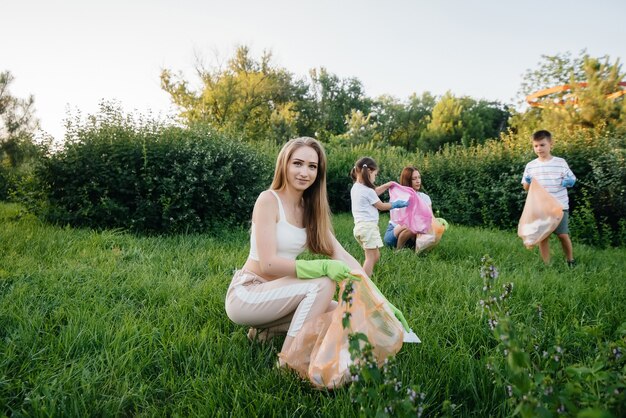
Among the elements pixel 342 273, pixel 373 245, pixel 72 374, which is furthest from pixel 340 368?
pixel 373 245

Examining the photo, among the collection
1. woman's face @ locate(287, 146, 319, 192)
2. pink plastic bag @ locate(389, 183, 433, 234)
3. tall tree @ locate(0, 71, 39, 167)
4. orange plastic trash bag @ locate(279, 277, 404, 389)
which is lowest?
orange plastic trash bag @ locate(279, 277, 404, 389)

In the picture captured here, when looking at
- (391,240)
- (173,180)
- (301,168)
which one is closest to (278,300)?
(301,168)

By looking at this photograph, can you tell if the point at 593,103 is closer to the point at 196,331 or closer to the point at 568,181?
the point at 568,181

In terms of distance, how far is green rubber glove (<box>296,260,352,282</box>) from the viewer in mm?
2273

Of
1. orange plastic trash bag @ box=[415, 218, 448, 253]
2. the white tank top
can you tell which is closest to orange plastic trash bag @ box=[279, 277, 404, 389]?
the white tank top

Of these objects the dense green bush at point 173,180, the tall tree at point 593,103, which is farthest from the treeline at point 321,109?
the dense green bush at point 173,180

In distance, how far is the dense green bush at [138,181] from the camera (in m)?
6.28

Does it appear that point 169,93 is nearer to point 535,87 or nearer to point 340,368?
point 535,87

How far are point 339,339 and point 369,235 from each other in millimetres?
2803

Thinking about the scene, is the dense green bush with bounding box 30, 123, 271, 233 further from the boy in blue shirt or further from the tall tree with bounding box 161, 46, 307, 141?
the tall tree with bounding box 161, 46, 307, 141

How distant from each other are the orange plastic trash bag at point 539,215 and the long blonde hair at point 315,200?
139 inches

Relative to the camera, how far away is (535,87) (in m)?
23.4

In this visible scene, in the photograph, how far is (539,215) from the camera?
502 centimetres

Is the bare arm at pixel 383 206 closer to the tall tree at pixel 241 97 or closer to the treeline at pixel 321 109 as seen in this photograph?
the treeline at pixel 321 109
